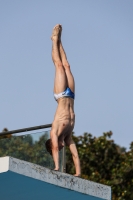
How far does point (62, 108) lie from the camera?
1356 cm

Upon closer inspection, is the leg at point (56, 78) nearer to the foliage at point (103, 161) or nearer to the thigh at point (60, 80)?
the thigh at point (60, 80)

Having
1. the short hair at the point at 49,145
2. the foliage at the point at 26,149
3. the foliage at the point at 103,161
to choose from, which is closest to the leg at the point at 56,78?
the short hair at the point at 49,145

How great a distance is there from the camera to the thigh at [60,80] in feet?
45.0

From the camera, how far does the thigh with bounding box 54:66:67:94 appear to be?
1370 centimetres

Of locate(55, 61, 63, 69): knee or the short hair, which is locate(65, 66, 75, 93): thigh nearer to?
locate(55, 61, 63, 69): knee

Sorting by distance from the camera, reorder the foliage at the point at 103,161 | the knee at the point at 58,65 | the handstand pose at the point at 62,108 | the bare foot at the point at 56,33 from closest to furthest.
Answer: the handstand pose at the point at 62,108
the knee at the point at 58,65
the bare foot at the point at 56,33
the foliage at the point at 103,161

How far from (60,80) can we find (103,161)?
63.9 feet

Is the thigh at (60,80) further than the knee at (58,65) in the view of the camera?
No

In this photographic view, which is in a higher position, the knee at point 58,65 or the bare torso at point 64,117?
the knee at point 58,65

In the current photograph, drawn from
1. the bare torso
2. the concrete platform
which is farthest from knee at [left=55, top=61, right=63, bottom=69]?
the concrete platform

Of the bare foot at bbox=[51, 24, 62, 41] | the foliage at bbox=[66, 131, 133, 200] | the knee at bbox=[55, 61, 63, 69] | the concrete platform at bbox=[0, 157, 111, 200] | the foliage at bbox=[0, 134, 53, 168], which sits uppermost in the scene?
the foliage at bbox=[66, 131, 133, 200]

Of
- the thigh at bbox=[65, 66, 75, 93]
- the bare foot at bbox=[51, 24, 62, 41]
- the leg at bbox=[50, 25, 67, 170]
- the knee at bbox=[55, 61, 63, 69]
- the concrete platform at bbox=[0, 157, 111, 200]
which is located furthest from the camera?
the bare foot at bbox=[51, 24, 62, 41]

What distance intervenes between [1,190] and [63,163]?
231 cm

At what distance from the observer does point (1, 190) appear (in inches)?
509
